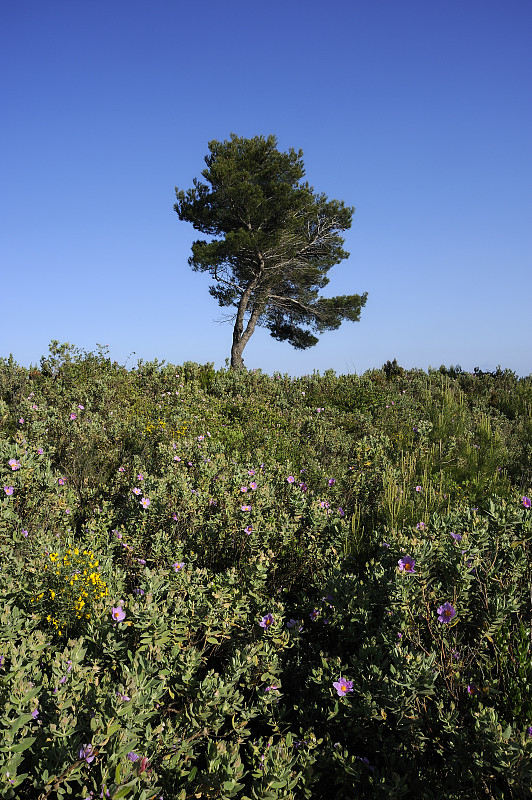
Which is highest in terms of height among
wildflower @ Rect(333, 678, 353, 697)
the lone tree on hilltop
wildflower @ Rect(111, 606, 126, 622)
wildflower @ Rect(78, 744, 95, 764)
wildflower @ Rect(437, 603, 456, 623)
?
the lone tree on hilltop

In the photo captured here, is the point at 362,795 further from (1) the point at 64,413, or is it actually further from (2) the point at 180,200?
(2) the point at 180,200

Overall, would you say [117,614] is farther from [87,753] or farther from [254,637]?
[87,753]

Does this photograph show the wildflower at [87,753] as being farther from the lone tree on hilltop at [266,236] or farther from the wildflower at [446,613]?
the lone tree on hilltop at [266,236]

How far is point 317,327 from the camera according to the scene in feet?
76.1

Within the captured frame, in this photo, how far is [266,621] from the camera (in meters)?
2.56

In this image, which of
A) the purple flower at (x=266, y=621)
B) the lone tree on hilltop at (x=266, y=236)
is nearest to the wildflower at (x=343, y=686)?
the purple flower at (x=266, y=621)

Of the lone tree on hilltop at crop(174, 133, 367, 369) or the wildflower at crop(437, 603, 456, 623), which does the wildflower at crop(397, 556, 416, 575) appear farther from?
the lone tree on hilltop at crop(174, 133, 367, 369)

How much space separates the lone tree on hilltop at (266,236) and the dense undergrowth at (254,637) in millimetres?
15814

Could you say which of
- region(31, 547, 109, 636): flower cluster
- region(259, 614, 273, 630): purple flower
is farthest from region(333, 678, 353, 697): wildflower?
region(31, 547, 109, 636): flower cluster

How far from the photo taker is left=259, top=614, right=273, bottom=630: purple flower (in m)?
2.54

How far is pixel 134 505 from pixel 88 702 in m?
2.28

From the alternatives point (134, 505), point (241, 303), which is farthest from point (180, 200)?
point (134, 505)

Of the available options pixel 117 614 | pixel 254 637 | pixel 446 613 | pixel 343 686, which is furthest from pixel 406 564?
pixel 117 614

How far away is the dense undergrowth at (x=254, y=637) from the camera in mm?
1829
